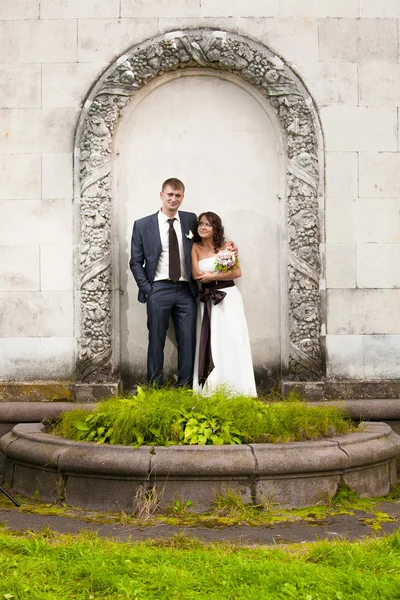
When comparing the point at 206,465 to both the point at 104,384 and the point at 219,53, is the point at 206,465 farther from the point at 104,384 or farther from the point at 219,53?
the point at 219,53

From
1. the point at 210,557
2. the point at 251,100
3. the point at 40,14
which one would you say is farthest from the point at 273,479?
the point at 40,14

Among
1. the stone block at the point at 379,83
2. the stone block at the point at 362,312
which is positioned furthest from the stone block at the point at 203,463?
the stone block at the point at 379,83

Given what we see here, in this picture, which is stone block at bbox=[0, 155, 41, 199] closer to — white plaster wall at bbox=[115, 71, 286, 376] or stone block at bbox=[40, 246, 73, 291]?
stone block at bbox=[40, 246, 73, 291]

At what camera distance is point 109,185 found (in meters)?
9.94

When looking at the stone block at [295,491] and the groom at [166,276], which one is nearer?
the stone block at [295,491]

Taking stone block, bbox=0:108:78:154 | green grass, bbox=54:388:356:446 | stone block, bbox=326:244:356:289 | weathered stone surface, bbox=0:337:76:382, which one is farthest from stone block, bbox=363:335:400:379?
stone block, bbox=0:108:78:154

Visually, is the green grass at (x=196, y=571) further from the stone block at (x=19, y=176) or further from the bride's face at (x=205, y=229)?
the stone block at (x=19, y=176)

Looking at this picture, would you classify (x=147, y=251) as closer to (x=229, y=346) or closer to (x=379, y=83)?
(x=229, y=346)

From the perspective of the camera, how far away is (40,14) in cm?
995

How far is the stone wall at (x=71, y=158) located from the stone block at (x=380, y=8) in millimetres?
236

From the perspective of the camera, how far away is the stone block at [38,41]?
991 cm

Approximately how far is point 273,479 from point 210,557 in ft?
5.94

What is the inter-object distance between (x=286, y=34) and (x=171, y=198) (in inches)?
92.7

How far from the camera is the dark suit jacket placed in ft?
31.0
